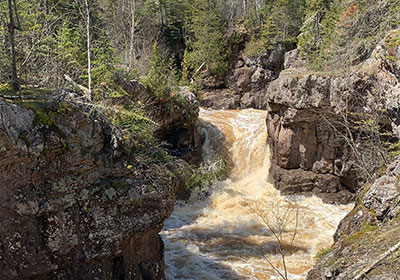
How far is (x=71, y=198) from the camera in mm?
6156

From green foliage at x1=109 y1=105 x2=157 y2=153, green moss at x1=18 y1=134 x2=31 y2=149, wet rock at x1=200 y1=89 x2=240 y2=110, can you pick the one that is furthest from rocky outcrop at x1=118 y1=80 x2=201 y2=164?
wet rock at x1=200 y1=89 x2=240 y2=110

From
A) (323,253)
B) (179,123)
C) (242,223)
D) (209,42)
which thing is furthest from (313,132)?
(209,42)

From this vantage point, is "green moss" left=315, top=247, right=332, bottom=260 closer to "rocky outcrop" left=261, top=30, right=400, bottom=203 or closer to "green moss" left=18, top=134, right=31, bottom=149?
"green moss" left=18, top=134, right=31, bottom=149

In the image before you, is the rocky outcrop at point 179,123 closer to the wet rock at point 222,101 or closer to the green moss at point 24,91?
the green moss at point 24,91

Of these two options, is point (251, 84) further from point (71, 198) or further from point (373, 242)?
point (373, 242)

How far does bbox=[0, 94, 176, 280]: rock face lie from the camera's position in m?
5.65

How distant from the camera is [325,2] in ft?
67.7

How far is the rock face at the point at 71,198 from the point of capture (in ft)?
18.5

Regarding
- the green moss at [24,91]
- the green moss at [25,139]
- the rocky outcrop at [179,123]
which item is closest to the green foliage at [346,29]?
the rocky outcrop at [179,123]

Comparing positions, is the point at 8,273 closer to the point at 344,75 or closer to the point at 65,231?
the point at 65,231

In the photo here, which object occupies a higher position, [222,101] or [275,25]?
[275,25]

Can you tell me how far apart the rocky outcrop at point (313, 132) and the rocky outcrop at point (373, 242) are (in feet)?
25.2

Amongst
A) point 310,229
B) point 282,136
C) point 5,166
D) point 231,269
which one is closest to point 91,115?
point 5,166

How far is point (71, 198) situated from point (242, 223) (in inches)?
305
